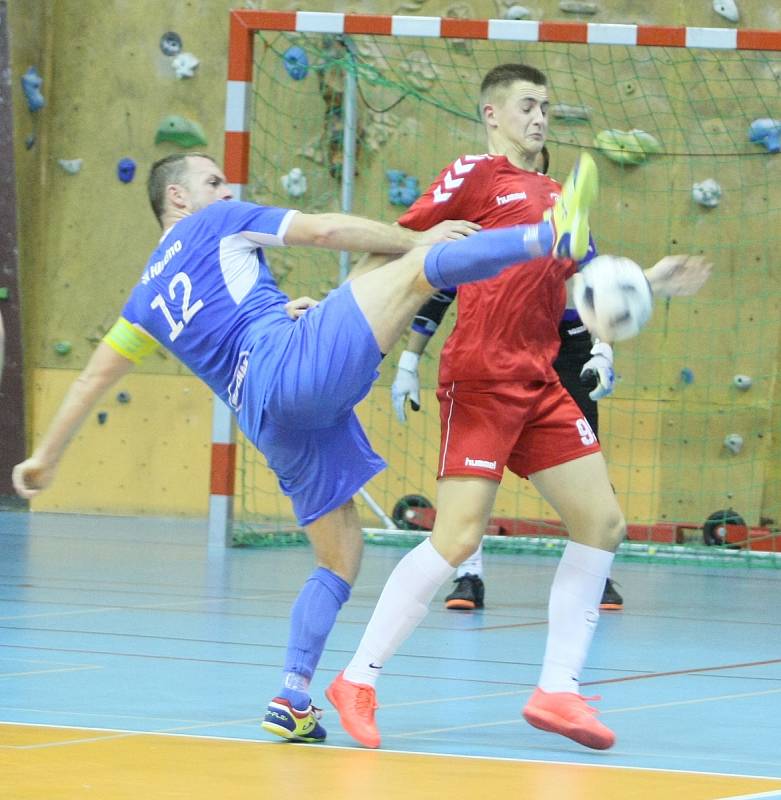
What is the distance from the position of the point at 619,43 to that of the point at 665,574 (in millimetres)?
2769

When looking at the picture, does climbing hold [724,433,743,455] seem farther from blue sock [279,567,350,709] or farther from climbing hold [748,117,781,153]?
blue sock [279,567,350,709]

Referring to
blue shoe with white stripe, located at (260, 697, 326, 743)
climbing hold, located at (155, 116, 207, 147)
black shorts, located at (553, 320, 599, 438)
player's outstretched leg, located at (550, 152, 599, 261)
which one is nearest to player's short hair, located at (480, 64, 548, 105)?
player's outstretched leg, located at (550, 152, 599, 261)

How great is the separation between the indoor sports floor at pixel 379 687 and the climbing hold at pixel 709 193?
2.73 meters

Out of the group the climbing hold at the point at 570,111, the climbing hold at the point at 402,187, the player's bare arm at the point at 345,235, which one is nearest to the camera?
the player's bare arm at the point at 345,235

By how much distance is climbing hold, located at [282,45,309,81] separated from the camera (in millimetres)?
10906

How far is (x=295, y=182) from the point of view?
11.3 meters

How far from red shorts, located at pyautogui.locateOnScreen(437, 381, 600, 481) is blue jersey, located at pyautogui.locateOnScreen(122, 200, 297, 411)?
0.58 m

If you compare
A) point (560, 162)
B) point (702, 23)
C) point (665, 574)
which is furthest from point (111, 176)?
point (665, 574)

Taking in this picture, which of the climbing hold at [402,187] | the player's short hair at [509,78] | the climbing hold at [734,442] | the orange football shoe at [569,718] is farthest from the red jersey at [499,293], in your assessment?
the climbing hold at [402,187]

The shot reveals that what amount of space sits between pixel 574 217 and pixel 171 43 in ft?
27.6

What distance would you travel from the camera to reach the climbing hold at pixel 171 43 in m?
11.8

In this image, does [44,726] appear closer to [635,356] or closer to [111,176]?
[635,356]

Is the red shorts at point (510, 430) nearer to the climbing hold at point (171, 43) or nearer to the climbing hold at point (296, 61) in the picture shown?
the climbing hold at point (296, 61)

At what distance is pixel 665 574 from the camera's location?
9.05 meters
